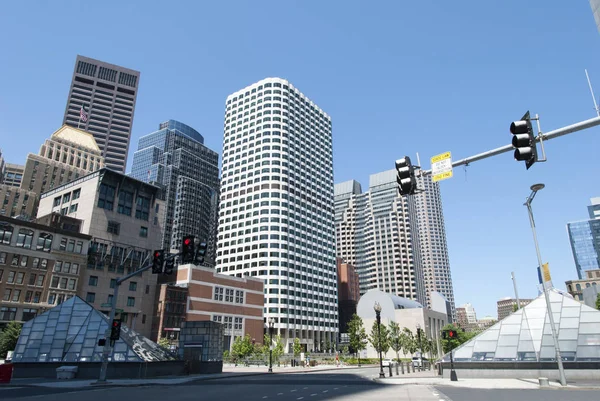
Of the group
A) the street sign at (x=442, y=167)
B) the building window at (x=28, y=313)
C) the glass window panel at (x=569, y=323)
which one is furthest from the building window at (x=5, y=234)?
the glass window panel at (x=569, y=323)

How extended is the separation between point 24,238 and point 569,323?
257ft

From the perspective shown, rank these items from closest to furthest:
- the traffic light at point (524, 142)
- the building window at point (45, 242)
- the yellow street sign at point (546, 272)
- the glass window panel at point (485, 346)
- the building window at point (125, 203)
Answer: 1. the traffic light at point (524, 142)
2. the yellow street sign at point (546, 272)
3. the glass window panel at point (485, 346)
4. the building window at point (45, 242)
5. the building window at point (125, 203)

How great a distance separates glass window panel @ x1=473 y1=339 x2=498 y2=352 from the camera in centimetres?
3119

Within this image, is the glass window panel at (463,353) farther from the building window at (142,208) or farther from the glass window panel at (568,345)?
the building window at (142,208)

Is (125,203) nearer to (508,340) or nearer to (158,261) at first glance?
(158,261)

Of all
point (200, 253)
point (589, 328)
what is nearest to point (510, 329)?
point (589, 328)

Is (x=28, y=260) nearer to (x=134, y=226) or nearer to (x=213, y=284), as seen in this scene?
(x=134, y=226)

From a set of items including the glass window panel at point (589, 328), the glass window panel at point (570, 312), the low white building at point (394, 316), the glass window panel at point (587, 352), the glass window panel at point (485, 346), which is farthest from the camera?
the low white building at point (394, 316)

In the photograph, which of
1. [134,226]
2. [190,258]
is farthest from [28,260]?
[190,258]

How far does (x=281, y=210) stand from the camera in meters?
143

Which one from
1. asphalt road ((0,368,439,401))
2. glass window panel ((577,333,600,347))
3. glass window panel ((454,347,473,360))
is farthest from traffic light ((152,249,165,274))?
glass window panel ((577,333,600,347))

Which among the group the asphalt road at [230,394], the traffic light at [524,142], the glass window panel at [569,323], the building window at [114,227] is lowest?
the asphalt road at [230,394]

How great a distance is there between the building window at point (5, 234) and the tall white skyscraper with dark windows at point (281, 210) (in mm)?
76981

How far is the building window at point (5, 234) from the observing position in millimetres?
67562
